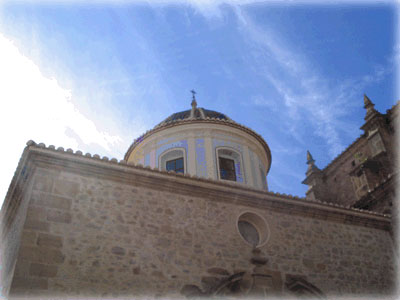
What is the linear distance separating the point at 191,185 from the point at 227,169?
476 centimetres

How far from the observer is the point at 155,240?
8258 mm

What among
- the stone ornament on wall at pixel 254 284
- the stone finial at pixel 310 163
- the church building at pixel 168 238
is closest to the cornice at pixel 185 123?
the church building at pixel 168 238

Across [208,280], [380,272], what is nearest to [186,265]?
[208,280]

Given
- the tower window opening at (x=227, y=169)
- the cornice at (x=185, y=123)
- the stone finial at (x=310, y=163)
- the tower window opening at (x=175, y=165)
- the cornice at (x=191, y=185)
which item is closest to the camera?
the cornice at (x=191, y=185)

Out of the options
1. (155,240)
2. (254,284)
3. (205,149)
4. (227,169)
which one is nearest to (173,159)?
(205,149)

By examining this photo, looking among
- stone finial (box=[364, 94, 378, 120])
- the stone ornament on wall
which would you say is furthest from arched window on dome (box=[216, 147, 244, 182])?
stone finial (box=[364, 94, 378, 120])

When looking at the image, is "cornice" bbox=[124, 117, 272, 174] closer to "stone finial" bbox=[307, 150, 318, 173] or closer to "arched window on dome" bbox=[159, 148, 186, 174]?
"arched window on dome" bbox=[159, 148, 186, 174]

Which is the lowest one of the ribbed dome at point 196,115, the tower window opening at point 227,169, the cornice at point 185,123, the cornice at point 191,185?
the cornice at point 191,185

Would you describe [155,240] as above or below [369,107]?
below

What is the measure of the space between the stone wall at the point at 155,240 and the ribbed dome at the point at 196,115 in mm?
6058

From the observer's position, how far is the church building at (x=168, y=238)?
285 inches

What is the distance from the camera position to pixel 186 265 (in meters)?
8.29

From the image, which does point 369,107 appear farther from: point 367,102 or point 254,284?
point 254,284

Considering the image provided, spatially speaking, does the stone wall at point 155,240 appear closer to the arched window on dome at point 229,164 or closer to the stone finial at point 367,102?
the arched window on dome at point 229,164
